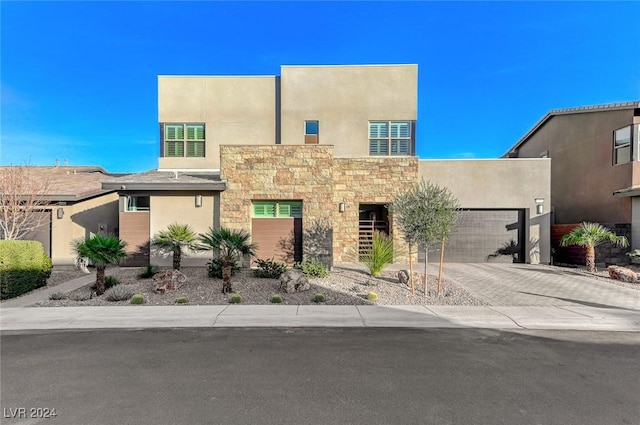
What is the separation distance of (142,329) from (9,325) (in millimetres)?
3002

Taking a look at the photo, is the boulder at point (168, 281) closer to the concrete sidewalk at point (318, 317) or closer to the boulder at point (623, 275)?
the concrete sidewalk at point (318, 317)

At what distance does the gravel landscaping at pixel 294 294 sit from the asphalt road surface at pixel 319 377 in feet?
7.32

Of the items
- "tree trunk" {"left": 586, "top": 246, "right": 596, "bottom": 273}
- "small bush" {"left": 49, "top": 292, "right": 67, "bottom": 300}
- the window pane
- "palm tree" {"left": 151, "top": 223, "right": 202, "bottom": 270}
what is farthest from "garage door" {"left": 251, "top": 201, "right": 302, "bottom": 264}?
"tree trunk" {"left": 586, "top": 246, "right": 596, "bottom": 273}

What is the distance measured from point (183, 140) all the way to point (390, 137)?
35.2 ft

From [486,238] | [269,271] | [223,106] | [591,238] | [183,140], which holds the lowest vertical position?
[269,271]

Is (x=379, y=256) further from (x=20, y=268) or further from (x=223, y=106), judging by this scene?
(x=223, y=106)

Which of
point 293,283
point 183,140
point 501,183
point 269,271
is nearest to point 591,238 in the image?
point 501,183

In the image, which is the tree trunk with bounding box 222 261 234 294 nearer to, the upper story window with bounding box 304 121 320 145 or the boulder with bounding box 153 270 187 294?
the boulder with bounding box 153 270 187 294

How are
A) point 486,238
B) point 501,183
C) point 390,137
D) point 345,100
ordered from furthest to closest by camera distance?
point 345,100, point 390,137, point 486,238, point 501,183

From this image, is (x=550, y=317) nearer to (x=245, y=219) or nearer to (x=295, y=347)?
(x=295, y=347)

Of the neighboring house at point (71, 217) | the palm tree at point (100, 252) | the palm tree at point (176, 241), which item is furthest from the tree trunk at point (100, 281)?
the neighboring house at point (71, 217)

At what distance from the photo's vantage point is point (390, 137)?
1631cm

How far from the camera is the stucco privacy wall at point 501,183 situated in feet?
51.7

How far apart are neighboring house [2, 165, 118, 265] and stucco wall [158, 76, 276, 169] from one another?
499 centimetres
